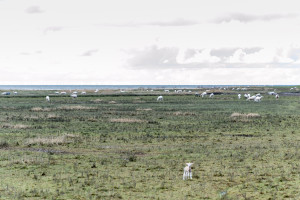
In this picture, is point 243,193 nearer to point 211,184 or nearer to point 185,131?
point 211,184

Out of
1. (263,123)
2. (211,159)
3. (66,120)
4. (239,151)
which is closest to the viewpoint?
(211,159)

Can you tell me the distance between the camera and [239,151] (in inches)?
955

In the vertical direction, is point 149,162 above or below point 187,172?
below

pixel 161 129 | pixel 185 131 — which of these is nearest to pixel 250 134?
pixel 185 131

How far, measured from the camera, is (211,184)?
16203 mm

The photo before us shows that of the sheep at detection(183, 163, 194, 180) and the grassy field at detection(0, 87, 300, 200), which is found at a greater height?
the sheep at detection(183, 163, 194, 180)

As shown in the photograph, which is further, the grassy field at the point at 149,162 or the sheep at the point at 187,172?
the sheep at the point at 187,172

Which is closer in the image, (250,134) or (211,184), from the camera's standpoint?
(211,184)

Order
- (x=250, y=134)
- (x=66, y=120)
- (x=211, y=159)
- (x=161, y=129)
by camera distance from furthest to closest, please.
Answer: (x=66, y=120)
(x=161, y=129)
(x=250, y=134)
(x=211, y=159)

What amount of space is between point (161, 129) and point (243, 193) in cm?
2155

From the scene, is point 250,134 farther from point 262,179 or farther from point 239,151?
point 262,179

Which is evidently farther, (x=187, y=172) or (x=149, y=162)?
(x=149, y=162)

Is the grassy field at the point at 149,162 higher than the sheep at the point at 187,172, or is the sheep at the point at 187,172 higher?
the sheep at the point at 187,172

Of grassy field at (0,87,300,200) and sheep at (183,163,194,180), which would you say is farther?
sheep at (183,163,194,180)
